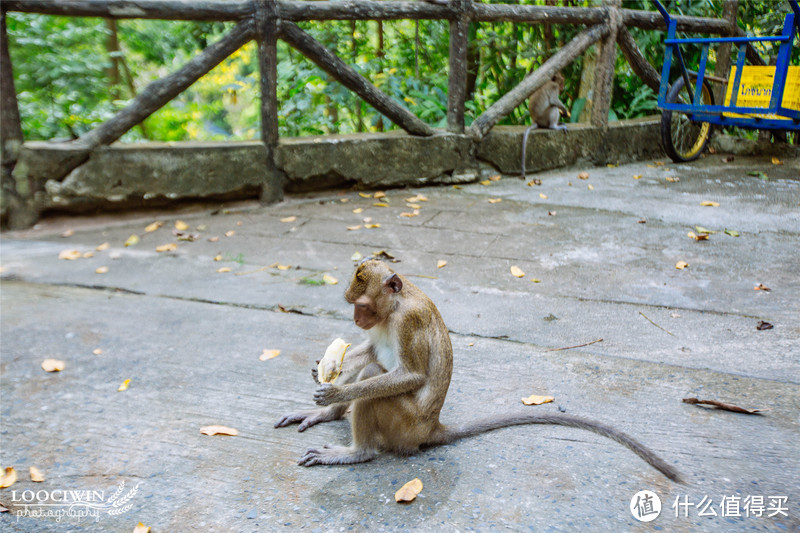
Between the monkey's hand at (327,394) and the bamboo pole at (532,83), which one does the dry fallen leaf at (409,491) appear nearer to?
the monkey's hand at (327,394)

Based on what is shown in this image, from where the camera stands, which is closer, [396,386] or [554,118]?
[396,386]

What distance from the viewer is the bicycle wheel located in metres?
6.93

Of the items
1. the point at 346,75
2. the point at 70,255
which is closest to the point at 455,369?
the point at 70,255

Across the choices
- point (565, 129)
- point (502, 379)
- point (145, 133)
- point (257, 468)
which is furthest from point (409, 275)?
point (145, 133)

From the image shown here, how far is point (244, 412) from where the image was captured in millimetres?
2742

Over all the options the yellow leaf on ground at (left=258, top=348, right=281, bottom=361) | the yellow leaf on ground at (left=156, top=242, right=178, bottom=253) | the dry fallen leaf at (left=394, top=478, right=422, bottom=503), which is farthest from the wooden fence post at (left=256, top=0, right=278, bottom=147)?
the dry fallen leaf at (left=394, top=478, right=422, bottom=503)

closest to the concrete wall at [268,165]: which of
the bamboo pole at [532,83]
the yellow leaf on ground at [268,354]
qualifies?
the bamboo pole at [532,83]

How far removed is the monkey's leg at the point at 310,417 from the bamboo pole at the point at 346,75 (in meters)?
3.80

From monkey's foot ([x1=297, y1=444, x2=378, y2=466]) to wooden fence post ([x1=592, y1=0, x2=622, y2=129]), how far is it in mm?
5763

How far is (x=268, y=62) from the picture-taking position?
217 inches

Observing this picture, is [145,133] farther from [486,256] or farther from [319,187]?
[486,256]

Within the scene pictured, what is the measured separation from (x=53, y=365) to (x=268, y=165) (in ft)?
9.81

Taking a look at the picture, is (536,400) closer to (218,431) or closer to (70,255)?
(218,431)

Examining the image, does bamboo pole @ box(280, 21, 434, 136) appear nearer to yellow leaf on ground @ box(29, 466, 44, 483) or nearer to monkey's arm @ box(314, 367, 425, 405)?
monkey's arm @ box(314, 367, 425, 405)
